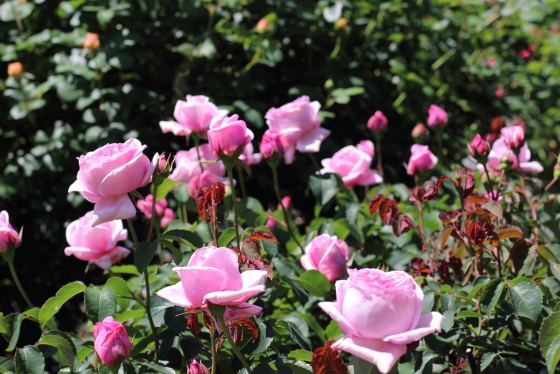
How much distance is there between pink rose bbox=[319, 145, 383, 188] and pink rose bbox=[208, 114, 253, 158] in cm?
46

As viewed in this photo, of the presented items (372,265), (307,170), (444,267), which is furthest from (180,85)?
(444,267)

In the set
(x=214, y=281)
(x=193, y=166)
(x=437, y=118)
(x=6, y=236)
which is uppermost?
(x=214, y=281)

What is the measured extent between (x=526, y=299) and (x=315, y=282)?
33cm

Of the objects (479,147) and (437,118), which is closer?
(479,147)

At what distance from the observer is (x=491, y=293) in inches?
32.7

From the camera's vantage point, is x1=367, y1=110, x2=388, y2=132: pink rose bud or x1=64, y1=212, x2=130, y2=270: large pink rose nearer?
x1=64, y1=212, x2=130, y2=270: large pink rose

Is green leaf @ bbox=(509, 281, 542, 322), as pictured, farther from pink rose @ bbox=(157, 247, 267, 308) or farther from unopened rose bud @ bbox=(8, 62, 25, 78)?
unopened rose bud @ bbox=(8, 62, 25, 78)

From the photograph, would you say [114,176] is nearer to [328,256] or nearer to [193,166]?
[328,256]

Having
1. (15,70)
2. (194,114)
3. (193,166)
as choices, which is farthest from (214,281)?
(15,70)

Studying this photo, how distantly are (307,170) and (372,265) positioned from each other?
3.25 feet

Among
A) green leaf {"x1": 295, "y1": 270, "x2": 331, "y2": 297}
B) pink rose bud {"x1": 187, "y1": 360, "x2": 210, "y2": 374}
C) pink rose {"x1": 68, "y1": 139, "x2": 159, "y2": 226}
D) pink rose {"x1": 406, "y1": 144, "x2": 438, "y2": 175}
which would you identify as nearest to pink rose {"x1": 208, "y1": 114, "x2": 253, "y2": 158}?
pink rose {"x1": 68, "y1": 139, "x2": 159, "y2": 226}

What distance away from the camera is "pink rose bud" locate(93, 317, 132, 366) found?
0.71m

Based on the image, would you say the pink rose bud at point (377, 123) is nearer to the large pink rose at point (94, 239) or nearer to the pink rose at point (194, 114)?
the pink rose at point (194, 114)

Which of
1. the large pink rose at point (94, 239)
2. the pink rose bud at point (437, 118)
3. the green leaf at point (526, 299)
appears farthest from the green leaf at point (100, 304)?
the pink rose bud at point (437, 118)
